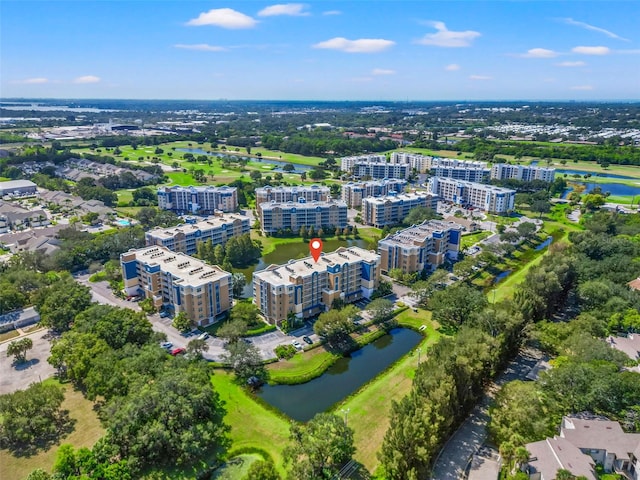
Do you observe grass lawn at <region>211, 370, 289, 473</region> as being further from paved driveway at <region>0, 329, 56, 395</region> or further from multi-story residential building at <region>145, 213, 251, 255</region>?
multi-story residential building at <region>145, 213, 251, 255</region>

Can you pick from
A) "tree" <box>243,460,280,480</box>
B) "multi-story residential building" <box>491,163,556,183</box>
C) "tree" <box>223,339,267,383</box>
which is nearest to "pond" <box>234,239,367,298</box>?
"tree" <box>223,339,267,383</box>

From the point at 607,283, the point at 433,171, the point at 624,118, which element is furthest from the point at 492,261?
the point at 624,118

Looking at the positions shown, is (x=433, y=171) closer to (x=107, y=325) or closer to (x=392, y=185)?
(x=392, y=185)

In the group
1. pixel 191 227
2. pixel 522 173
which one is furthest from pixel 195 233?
pixel 522 173

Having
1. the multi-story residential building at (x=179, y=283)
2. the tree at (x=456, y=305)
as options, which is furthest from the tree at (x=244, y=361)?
the tree at (x=456, y=305)

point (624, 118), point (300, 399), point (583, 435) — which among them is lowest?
point (300, 399)

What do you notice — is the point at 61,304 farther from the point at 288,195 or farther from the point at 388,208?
the point at 388,208

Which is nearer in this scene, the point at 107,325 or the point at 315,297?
the point at 107,325

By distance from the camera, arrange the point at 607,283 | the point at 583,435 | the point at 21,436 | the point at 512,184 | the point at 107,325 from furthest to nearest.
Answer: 1. the point at 512,184
2. the point at 607,283
3. the point at 107,325
4. the point at 21,436
5. the point at 583,435
